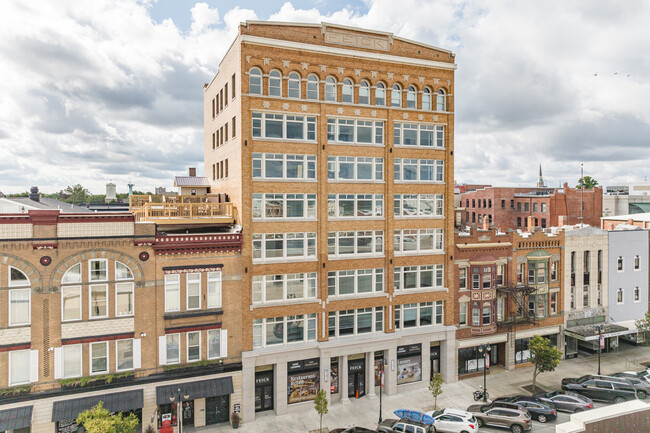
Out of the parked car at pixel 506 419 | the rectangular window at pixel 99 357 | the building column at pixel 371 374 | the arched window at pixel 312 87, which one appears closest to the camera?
the rectangular window at pixel 99 357

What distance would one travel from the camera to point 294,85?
101 ft

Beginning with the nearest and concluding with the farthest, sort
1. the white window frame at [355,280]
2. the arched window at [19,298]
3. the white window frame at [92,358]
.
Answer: the arched window at [19,298] < the white window frame at [92,358] < the white window frame at [355,280]

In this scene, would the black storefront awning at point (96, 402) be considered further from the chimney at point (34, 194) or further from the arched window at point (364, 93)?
the arched window at point (364, 93)

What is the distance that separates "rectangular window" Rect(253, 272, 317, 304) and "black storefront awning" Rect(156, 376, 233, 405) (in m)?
5.82

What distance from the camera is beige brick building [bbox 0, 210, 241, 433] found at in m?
23.5

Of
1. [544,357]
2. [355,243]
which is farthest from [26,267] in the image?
[544,357]

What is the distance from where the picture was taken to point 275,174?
98.6ft

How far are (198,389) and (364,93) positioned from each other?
987 inches

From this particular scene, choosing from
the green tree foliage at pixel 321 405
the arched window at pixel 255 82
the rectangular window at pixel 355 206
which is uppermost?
the arched window at pixel 255 82

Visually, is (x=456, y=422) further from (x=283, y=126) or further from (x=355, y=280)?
(x=283, y=126)

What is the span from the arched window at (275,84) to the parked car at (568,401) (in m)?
30.1

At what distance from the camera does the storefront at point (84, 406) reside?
929 inches

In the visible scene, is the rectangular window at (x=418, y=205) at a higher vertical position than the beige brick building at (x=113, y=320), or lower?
higher

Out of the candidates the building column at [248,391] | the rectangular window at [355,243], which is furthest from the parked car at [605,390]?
the building column at [248,391]
